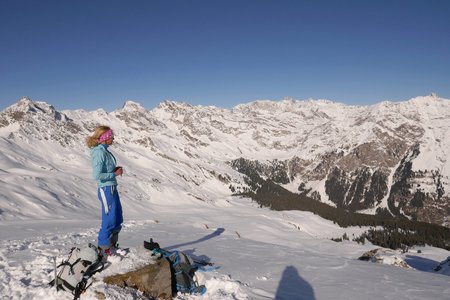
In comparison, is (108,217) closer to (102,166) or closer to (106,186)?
(106,186)

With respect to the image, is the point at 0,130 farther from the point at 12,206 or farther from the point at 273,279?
the point at 273,279

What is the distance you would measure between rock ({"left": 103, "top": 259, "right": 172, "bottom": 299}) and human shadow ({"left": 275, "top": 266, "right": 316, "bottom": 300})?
3267 millimetres

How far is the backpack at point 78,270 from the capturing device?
9.09 m

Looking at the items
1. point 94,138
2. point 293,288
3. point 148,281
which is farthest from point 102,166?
point 293,288

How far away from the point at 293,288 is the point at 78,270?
659 centimetres

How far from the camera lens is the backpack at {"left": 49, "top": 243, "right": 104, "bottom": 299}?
9086 millimetres

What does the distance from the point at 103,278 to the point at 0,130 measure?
197947 mm

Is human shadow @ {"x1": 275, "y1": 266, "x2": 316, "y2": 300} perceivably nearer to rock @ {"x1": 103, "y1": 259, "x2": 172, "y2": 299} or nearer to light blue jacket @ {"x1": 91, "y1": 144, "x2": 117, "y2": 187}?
rock @ {"x1": 103, "y1": 259, "x2": 172, "y2": 299}

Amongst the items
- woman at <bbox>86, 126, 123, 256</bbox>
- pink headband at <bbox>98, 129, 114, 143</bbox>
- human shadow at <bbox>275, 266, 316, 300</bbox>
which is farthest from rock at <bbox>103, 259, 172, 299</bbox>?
pink headband at <bbox>98, 129, 114, 143</bbox>

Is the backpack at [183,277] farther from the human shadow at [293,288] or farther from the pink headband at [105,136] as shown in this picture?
the pink headband at [105,136]

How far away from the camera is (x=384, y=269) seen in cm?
1459

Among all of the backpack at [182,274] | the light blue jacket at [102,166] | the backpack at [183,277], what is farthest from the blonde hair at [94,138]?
the backpack at [183,277]

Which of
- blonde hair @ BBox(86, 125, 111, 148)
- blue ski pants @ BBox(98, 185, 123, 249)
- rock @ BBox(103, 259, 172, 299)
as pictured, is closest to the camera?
rock @ BBox(103, 259, 172, 299)

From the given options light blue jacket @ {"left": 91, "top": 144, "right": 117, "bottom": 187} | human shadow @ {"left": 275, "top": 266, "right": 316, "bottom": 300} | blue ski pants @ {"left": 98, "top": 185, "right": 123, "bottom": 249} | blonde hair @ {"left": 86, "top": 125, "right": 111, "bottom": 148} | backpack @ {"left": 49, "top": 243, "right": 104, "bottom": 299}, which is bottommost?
human shadow @ {"left": 275, "top": 266, "right": 316, "bottom": 300}
